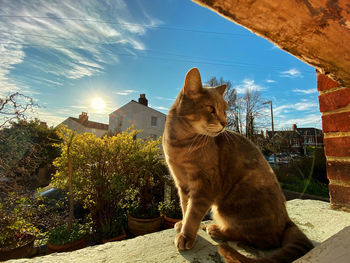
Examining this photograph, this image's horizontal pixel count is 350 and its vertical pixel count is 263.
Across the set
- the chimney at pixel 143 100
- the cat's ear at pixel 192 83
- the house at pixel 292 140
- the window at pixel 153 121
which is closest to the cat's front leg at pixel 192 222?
the cat's ear at pixel 192 83

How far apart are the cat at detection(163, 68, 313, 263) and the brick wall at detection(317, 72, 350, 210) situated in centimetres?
66

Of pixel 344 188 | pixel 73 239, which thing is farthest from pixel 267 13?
pixel 73 239

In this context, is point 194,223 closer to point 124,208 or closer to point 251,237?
point 251,237

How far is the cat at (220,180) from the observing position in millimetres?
1147

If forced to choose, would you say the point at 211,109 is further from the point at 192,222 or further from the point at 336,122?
the point at 336,122

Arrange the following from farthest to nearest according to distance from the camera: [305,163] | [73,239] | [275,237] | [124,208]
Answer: [305,163], [124,208], [73,239], [275,237]

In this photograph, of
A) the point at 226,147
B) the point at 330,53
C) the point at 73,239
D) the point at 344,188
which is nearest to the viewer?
the point at 330,53

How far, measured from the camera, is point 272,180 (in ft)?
Result: 4.25

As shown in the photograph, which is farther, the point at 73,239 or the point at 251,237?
the point at 73,239

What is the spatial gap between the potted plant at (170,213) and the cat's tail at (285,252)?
98.1 inches

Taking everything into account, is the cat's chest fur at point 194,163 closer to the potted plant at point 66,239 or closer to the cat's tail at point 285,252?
the cat's tail at point 285,252

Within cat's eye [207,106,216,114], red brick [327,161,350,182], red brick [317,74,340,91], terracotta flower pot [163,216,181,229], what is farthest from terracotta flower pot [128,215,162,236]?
red brick [317,74,340,91]

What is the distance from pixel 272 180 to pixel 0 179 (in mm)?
3552

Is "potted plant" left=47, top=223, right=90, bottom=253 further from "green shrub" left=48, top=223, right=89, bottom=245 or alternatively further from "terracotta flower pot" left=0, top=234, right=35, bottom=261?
"terracotta flower pot" left=0, top=234, right=35, bottom=261
